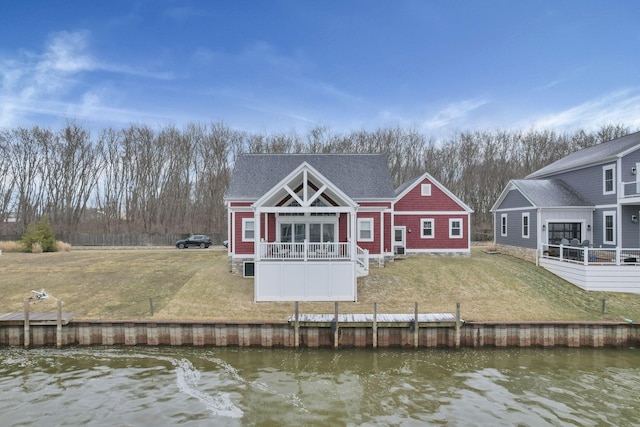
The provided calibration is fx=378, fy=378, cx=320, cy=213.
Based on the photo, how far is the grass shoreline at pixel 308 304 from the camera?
54.0 feet

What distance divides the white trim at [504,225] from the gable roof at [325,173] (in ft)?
33.7

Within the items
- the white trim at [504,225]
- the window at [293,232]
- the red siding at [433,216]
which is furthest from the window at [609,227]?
the window at [293,232]

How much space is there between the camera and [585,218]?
77.0ft

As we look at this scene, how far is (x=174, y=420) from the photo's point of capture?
931 cm

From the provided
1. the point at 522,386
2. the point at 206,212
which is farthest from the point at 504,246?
the point at 206,212

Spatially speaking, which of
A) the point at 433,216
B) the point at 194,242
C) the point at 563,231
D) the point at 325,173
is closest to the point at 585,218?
the point at 563,231

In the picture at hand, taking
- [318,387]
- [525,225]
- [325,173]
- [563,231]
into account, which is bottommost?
[318,387]

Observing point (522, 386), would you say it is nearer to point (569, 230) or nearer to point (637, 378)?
point (637, 378)

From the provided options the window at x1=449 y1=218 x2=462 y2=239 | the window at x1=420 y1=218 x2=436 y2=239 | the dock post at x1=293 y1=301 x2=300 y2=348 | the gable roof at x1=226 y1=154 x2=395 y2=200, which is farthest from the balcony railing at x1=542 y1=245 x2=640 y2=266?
the dock post at x1=293 y1=301 x2=300 y2=348

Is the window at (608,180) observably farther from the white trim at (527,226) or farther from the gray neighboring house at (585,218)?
the white trim at (527,226)

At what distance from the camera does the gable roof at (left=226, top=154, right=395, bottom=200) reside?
75.6 ft

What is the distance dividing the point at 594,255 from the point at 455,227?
7774mm

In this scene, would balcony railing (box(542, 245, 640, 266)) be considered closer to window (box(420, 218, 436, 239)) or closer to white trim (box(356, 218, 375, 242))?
window (box(420, 218, 436, 239))

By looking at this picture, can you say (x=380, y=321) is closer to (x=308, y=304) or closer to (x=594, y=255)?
(x=308, y=304)
